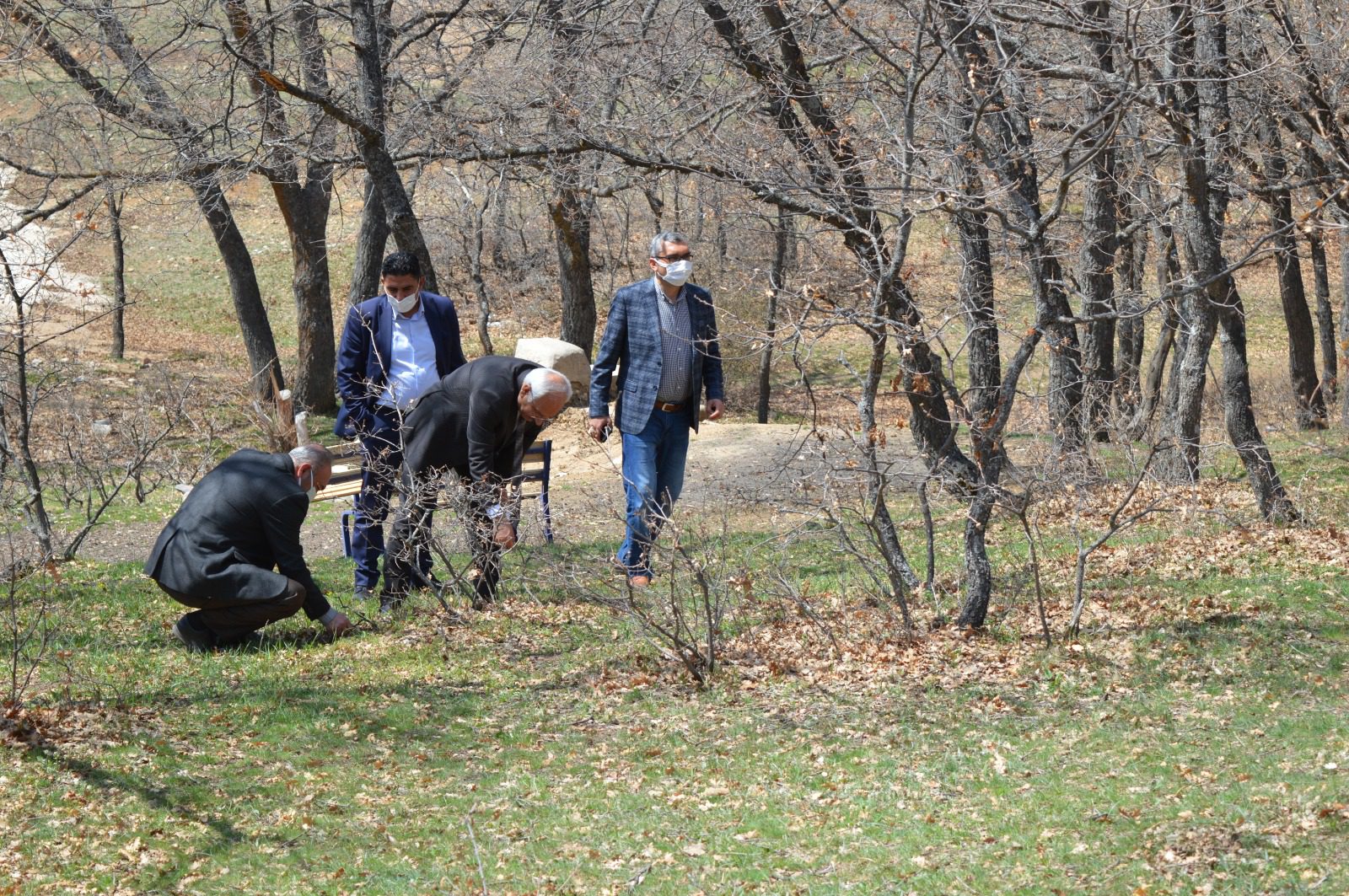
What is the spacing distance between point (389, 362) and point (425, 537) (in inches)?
45.6

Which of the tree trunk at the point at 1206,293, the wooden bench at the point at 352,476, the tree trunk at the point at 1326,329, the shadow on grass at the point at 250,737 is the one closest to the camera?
the shadow on grass at the point at 250,737

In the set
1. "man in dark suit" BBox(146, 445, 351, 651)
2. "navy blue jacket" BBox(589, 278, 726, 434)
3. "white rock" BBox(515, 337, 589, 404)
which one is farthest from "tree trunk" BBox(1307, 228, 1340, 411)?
"man in dark suit" BBox(146, 445, 351, 651)

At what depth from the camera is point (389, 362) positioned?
8.14m

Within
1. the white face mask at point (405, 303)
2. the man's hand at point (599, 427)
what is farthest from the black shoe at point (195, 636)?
the man's hand at point (599, 427)

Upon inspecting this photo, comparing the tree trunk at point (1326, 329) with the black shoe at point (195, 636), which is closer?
the black shoe at point (195, 636)

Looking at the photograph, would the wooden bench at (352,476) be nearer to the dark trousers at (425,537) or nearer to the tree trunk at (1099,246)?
the dark trousers at (425,537)

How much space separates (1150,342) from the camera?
31.3 m

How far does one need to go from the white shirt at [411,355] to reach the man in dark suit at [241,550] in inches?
39.2

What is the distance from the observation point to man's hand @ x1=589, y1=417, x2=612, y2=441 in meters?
8.00

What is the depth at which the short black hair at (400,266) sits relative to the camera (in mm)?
7938

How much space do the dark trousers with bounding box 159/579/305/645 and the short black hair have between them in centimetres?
191

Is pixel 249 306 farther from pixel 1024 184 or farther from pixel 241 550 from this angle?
pixel 1024 184

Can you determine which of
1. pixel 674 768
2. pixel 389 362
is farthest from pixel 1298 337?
pixel 674 768

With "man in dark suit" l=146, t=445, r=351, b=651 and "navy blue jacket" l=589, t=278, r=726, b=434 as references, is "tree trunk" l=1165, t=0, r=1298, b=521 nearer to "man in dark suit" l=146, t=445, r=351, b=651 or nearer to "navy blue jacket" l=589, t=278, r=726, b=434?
"navy blue jacket" l=589, t=278, r=726, b=434
